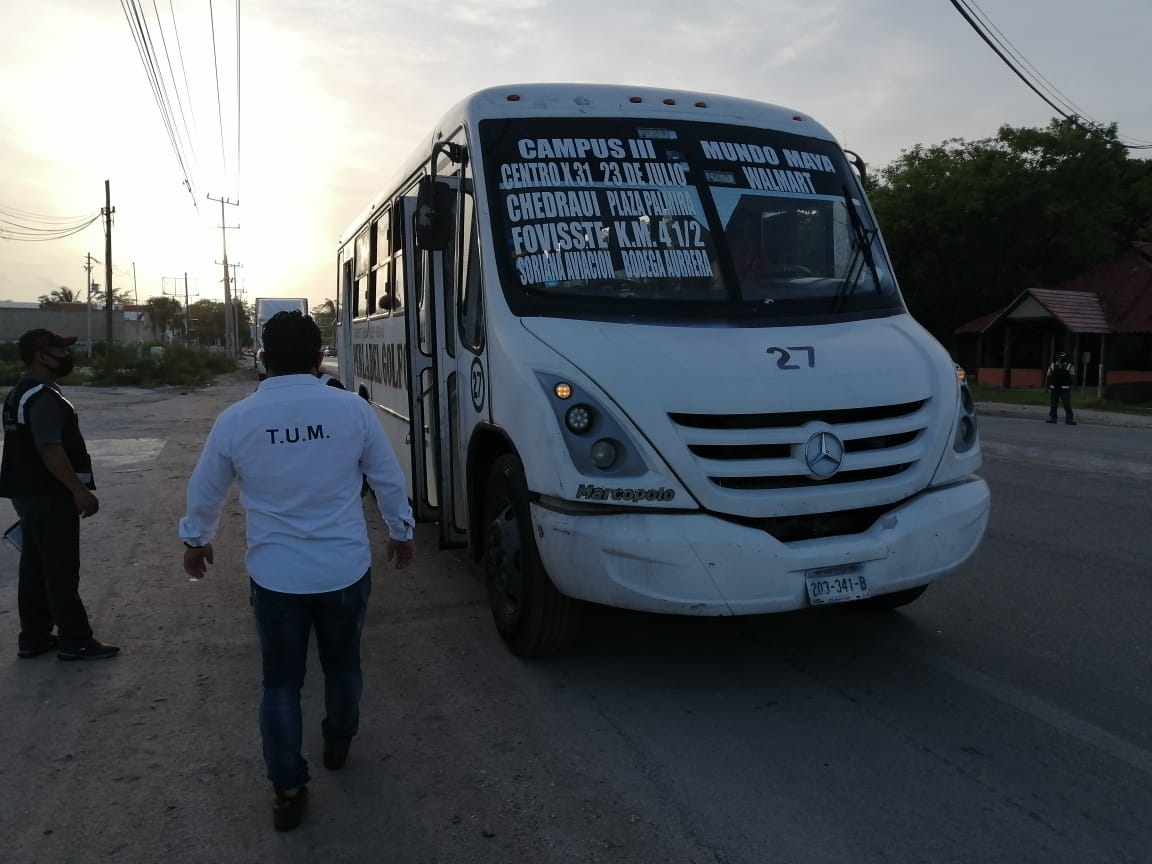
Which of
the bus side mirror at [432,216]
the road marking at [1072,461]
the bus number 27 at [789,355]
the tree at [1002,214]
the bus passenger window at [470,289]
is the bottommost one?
the road marking at [1072,461]

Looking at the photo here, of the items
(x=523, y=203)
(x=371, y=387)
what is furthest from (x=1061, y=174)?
(x=523, y=203)

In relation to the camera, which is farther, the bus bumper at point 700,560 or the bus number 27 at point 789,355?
the bus number 27 at point 789,355

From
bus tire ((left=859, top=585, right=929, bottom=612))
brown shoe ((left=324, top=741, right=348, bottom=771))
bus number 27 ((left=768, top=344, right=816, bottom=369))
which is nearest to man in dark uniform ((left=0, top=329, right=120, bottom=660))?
brown shoe ((left=324, top=741, right=348, bottom=771))

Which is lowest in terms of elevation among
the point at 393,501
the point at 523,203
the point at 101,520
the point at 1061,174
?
the point at 101,520

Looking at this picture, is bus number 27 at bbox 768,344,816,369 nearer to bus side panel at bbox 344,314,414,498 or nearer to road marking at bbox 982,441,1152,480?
bus side panel at bbox 344,314,414,498

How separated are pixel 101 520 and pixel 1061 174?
36282mm

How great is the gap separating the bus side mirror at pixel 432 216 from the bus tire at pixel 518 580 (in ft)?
4.04

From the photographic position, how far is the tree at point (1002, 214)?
35812 millimetres

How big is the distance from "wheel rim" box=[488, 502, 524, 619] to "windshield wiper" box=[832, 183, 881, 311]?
190 cm

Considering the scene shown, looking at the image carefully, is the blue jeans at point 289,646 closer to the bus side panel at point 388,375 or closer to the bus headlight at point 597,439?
the bus headlight at point 597,439

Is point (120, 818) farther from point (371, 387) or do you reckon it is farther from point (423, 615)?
point (371, 387)

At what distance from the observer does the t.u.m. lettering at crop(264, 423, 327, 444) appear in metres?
3.26

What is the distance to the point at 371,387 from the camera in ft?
29.2

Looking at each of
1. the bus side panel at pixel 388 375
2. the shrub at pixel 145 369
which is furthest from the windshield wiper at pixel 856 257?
the shrub at pixel 145 369
